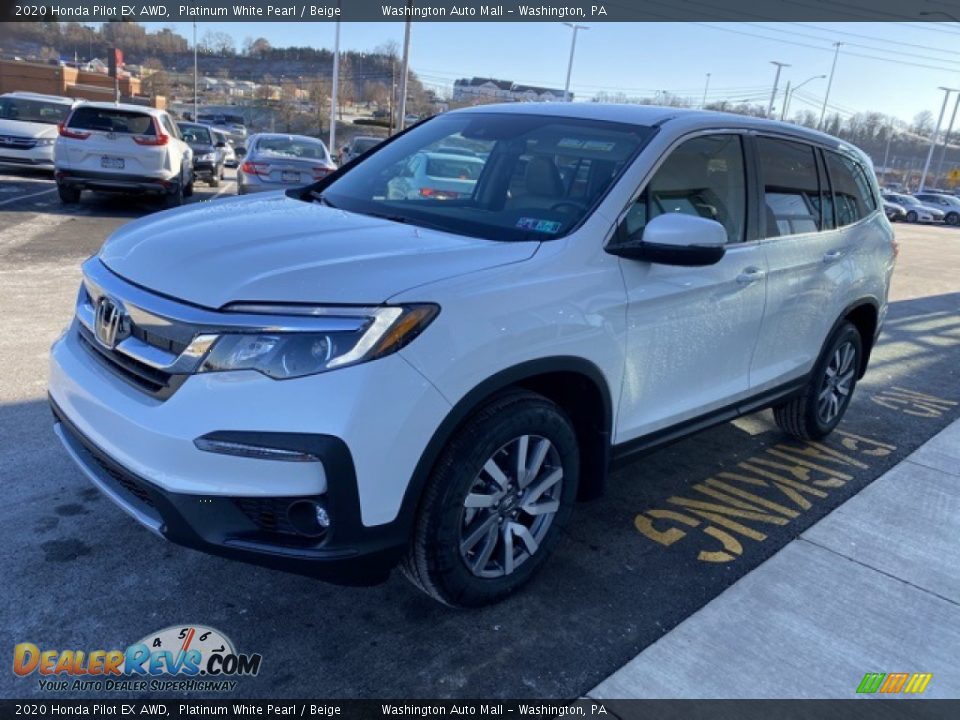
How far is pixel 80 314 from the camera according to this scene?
2941 mm

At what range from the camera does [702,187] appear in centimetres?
352

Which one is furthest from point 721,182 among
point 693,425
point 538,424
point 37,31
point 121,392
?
point 37,31

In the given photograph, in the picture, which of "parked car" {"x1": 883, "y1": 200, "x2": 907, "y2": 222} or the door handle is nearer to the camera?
the door handle

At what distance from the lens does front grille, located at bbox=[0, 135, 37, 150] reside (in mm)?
15469

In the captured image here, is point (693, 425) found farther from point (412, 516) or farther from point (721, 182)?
point (412, 516)

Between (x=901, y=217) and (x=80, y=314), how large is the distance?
154 feet

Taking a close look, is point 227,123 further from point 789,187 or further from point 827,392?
point 789,187

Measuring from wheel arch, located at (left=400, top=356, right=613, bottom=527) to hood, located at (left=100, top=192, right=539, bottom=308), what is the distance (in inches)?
15.5

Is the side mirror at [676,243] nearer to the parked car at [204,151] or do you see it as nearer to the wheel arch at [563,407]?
the wheel arch at [563,407]

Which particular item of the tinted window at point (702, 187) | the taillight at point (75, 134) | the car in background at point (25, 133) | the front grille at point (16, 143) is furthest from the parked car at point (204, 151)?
the tinted window at point (702, 187)

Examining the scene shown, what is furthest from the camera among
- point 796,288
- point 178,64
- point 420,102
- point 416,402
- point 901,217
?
point 178,64

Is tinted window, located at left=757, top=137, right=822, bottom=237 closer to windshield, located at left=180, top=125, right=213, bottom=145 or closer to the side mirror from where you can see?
the side mirror

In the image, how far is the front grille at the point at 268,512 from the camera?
→ 2270 mm

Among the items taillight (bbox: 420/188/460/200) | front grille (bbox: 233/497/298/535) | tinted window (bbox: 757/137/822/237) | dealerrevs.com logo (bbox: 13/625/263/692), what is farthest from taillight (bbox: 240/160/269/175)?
front grille (bbox: 233/497/298/535)
